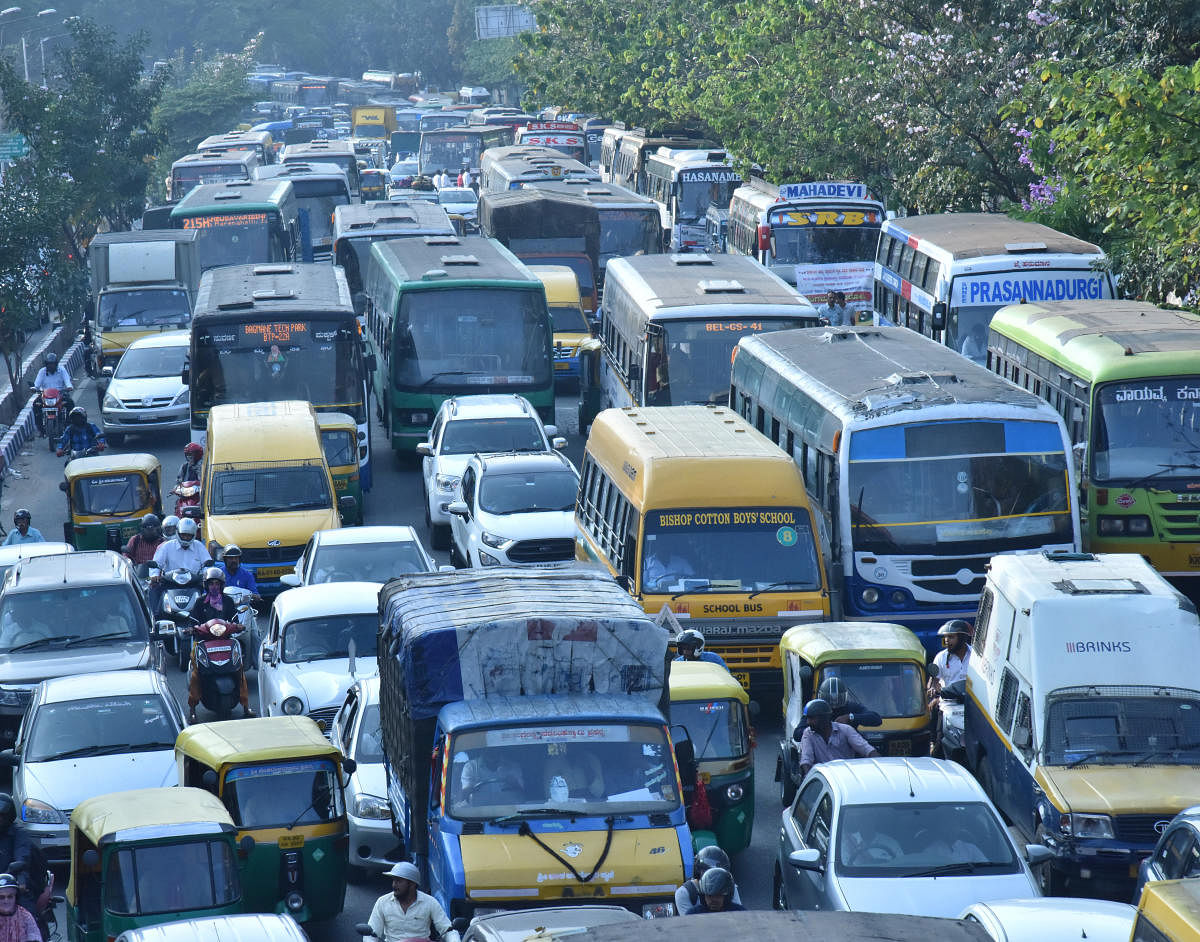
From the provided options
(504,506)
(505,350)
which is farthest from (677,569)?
(505,350)

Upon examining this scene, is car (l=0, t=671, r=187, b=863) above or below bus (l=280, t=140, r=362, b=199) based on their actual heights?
above

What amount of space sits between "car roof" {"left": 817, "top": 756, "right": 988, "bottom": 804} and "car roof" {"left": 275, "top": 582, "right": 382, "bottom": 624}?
607 cm

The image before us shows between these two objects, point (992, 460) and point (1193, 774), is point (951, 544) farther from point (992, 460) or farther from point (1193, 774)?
point (1193, 774)

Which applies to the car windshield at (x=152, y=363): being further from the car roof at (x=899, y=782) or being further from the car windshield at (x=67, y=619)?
the car roof at (x=899, y=782)

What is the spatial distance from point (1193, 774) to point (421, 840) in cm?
497

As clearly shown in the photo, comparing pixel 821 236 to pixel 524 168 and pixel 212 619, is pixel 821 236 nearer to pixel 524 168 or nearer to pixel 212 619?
pixel 524 168

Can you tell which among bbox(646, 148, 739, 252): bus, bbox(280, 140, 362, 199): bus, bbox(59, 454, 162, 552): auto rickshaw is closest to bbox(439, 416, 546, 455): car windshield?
bbox(59, 454, 162, 552): auto rickshaw

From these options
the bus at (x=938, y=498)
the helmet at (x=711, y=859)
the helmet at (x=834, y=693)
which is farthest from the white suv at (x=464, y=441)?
the helmet at (x=711, y=859)

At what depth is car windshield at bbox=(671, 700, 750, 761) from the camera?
41.3 feet

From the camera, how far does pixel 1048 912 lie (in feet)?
30.1

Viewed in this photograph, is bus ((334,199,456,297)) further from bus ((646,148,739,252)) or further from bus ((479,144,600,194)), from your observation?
bus ((646,148,739,252))

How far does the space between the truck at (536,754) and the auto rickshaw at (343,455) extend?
11.3 meters

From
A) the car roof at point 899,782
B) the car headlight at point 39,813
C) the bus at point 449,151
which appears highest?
the car roof at point 899,782

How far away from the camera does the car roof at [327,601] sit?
52.4 ft
